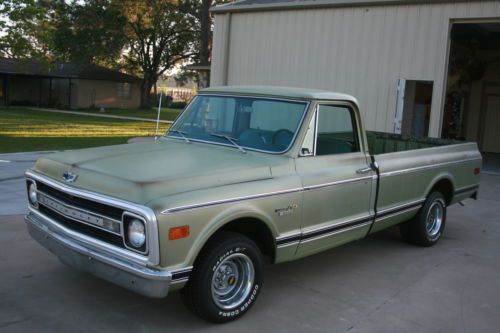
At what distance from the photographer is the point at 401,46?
41.9 feet

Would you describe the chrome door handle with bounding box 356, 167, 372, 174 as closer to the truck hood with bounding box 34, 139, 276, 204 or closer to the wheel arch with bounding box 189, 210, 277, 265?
the truck hood with bounding box 34, 139, 276, 204

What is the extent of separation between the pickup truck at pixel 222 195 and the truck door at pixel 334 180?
0.04ft

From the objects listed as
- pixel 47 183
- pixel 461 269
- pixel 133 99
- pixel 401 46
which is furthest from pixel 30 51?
pixel 133 99

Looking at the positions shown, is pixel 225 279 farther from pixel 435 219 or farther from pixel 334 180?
pixel 435 219

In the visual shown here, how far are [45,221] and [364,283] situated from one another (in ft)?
10.2

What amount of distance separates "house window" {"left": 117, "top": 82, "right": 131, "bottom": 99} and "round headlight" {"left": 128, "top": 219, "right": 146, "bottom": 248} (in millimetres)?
40424

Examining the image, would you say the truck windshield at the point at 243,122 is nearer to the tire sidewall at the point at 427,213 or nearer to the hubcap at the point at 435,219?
the tire sidewall at the point at 427,213

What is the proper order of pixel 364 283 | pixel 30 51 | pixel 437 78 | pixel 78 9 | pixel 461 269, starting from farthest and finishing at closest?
pixel 78 9, pixel 30 51, pixel 437 78, pixel 461 269, pixel 364 283

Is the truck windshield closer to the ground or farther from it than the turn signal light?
farther from it

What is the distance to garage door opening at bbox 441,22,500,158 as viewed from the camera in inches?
687

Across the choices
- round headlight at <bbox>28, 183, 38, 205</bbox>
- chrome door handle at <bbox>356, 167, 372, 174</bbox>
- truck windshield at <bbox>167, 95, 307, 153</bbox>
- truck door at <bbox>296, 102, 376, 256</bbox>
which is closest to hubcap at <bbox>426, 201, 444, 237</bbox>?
truck door at <bbox>296, 102, 376, 256</bbox>

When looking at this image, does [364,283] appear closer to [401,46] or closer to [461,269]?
[461,269]

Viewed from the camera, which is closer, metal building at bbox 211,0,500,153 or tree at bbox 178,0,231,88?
metal building at bbox 211,0,500,153

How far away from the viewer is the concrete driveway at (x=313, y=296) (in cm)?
417
